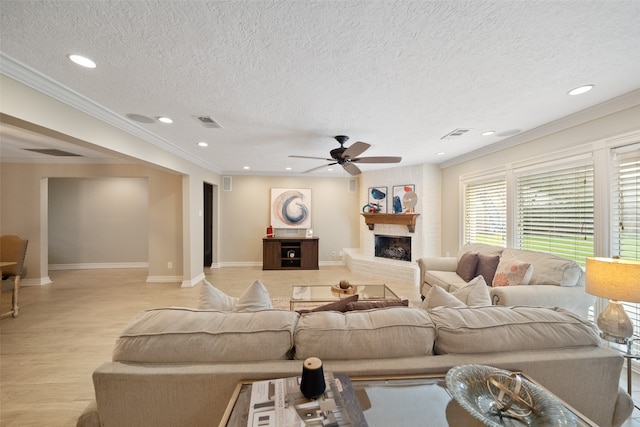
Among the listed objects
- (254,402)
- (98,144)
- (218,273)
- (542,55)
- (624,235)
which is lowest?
(218,273)

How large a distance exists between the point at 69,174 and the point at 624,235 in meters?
8.07

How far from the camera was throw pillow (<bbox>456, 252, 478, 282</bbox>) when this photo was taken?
3.21 metres

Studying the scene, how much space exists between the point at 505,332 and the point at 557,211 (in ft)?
8.78

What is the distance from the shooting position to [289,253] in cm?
617

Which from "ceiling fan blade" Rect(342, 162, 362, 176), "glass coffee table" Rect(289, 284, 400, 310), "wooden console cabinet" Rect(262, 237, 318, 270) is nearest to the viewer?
"glass coffee table" Rect(289, 284, 400, 310)

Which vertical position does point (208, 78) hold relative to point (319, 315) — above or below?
above

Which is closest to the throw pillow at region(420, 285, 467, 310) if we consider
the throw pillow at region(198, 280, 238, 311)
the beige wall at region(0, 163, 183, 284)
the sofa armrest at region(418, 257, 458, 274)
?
the throw pillow at region(198, 280, 238, 311)

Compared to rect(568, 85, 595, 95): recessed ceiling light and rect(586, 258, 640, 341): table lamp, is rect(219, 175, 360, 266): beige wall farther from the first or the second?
rect(586, 258, 640, 341): table lamp

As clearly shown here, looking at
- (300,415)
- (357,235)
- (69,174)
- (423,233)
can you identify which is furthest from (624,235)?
(69,174)

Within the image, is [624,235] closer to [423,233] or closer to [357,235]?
[423,233]

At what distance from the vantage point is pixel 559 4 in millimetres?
1214

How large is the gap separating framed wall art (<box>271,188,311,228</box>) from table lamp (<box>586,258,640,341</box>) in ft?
17.3

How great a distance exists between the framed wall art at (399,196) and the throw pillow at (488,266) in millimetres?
2290

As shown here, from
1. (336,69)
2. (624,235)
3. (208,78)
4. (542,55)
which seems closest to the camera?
(542,55)
